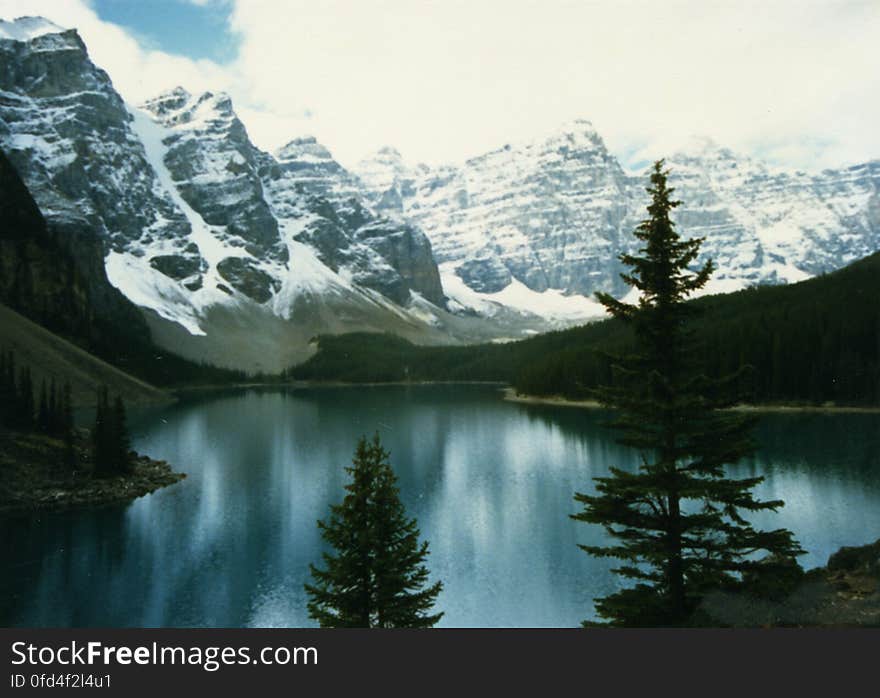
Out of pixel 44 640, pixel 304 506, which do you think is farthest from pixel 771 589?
pixel 304 506

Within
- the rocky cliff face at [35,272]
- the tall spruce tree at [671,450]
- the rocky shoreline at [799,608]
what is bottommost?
the rocky shoreline at [799,608]

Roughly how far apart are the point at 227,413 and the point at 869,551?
10924 centimetres

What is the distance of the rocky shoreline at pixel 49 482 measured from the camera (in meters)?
44.2

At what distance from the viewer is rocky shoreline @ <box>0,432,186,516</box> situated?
4416 cm

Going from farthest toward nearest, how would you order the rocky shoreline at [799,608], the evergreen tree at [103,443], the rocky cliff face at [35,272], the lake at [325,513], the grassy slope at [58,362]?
the rocky cliff face at [35,272] → the grassy slope at [58,362] → the evergreen tree at [103,443] → the lake at [325,513] → the rocky shoreline at [799,608]

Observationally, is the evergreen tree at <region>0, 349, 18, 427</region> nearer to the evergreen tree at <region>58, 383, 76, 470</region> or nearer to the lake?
the evergreen tree at <region>58, 383, 76, 470</region>

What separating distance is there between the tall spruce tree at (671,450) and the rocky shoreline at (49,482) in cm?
3954

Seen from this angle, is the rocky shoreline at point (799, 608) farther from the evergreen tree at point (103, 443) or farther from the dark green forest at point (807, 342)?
the dark green forest at point (807, 342)

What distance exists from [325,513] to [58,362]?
80616 millimetres

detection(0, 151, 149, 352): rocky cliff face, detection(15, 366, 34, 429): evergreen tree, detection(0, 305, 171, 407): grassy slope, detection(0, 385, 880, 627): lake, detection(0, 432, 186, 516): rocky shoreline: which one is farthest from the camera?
detection(0, 151, 149, 352): rocky cliff face

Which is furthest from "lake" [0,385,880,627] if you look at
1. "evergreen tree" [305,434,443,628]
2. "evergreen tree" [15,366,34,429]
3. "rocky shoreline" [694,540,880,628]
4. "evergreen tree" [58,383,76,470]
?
"evergreen tree" [15,366,34,429]

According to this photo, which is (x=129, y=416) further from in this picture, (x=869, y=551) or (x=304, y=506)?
(x=869, y=551)

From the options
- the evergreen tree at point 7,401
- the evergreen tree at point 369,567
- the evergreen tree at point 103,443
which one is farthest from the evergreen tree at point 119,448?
the evergreen tree at point 369,567

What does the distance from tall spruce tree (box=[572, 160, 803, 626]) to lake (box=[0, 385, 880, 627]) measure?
1.65 m
